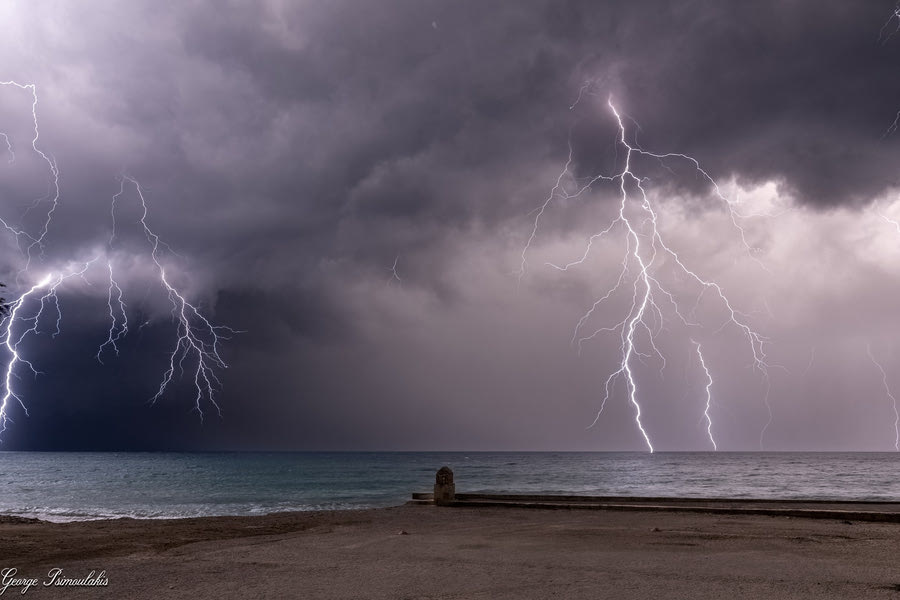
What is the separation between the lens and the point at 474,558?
10016 mm

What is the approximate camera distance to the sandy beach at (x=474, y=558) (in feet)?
25.0

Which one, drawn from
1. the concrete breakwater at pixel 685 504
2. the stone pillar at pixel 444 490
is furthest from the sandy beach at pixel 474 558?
the stone pillar at pixel 444 490

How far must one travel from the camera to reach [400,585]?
25.7 feet

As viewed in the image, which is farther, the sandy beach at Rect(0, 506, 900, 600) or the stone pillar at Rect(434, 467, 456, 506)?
the stone pillar at Rect(434, 467, 456, 506)

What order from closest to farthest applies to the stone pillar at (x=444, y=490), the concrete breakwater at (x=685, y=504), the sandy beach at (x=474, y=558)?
the sandy beach at (x=474, y=558)
the concrete breakwater at (x=685, y=504)
the stone pillar at (x=444, y=490)

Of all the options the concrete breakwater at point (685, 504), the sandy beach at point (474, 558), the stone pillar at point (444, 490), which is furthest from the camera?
the stone pillar at point (444, 490)

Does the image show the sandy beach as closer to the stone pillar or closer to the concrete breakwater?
the concrete breakwater

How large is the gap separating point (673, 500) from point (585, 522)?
645 cm

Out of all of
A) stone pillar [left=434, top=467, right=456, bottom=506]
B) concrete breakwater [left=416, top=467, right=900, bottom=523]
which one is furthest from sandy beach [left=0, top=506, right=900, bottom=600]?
stone pillar [left=434, top=467, right=456, bottom=506]

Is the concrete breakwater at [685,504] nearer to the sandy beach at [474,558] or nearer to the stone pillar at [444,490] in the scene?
the stone pillar at [444,490]

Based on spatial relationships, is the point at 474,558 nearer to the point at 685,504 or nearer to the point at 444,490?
the point at 444,490

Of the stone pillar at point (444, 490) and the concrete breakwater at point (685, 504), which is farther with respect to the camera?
the stone pillar at point (444, 490)

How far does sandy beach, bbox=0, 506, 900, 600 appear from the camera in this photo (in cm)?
761

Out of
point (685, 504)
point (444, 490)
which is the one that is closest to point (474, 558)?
point (444, 490)
